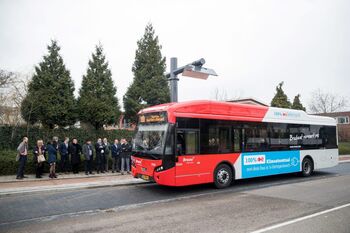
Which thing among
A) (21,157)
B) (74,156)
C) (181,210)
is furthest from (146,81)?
(181,210)

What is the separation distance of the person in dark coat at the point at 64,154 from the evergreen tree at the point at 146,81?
13333mm

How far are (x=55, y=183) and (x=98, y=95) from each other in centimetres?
1108

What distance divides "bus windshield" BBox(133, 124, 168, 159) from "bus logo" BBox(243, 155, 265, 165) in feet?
12.8

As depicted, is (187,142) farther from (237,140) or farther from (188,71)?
(188,71)

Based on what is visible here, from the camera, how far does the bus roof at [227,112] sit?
9.85 m

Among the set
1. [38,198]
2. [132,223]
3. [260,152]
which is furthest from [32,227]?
[260,152]

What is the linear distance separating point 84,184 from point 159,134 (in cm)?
420

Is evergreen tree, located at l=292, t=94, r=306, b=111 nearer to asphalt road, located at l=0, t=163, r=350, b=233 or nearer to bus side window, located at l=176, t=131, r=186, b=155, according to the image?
asphalt road, located at l=0, t=163, r=350, b=233

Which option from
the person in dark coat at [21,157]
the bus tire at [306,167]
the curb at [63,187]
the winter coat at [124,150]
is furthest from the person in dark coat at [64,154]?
the bus tire at [306,167]

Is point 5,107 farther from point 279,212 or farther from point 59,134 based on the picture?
point 279,212

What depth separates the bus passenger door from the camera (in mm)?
9492

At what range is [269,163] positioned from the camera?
1223 cm

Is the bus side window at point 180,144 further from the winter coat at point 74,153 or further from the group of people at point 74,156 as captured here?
the winter coat at point 74,153

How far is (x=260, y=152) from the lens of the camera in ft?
39.2
